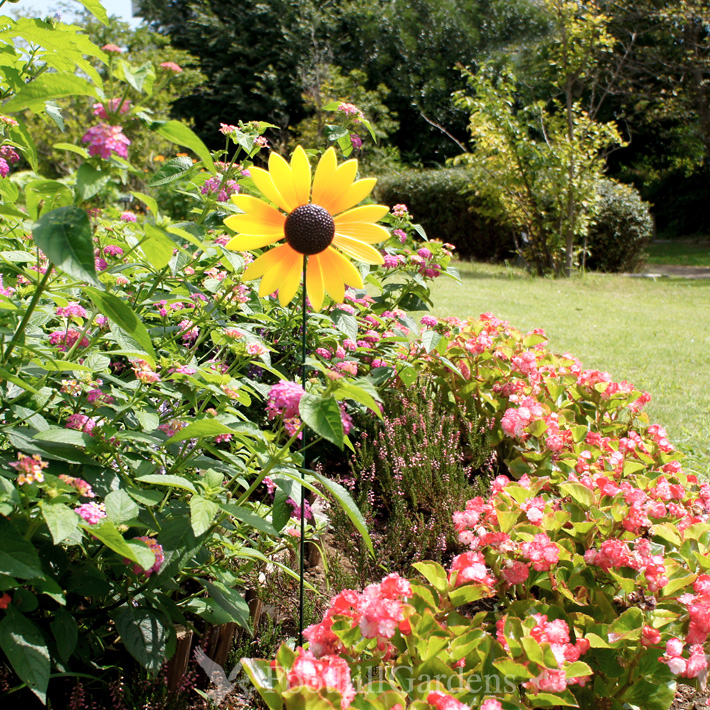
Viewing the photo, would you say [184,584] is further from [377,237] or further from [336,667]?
[377,237]

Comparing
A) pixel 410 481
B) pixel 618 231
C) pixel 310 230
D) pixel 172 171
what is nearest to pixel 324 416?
pixel 310 230

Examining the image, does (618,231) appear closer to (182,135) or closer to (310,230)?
(310,230)

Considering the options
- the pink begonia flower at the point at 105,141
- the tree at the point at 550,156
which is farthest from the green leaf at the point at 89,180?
the tree at the point at 550,156

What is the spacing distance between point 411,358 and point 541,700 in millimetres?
1673

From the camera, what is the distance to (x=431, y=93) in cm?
2266

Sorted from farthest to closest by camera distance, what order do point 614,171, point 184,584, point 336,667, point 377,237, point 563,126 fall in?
point 614,171, point 563,126, point 184,584, point 377,237, point 336,667

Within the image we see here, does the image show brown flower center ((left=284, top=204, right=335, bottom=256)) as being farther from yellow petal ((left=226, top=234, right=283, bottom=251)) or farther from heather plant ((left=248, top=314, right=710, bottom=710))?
heather plant ((left=248, top=314, right=710, bottom=710))

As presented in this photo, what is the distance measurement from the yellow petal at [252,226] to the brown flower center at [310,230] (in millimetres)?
67

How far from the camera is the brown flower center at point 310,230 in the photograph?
1.07 metres

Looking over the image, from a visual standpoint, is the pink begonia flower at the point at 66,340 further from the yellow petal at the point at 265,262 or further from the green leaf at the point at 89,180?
the green leaf at the point at 89,180

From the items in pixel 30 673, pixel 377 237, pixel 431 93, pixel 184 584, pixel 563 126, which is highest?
pixel 431 93

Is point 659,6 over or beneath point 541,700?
over

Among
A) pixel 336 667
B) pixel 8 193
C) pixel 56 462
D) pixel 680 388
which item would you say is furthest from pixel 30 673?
pixel 680 388

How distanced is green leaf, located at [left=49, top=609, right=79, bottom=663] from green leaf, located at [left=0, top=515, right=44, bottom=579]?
21 cm
